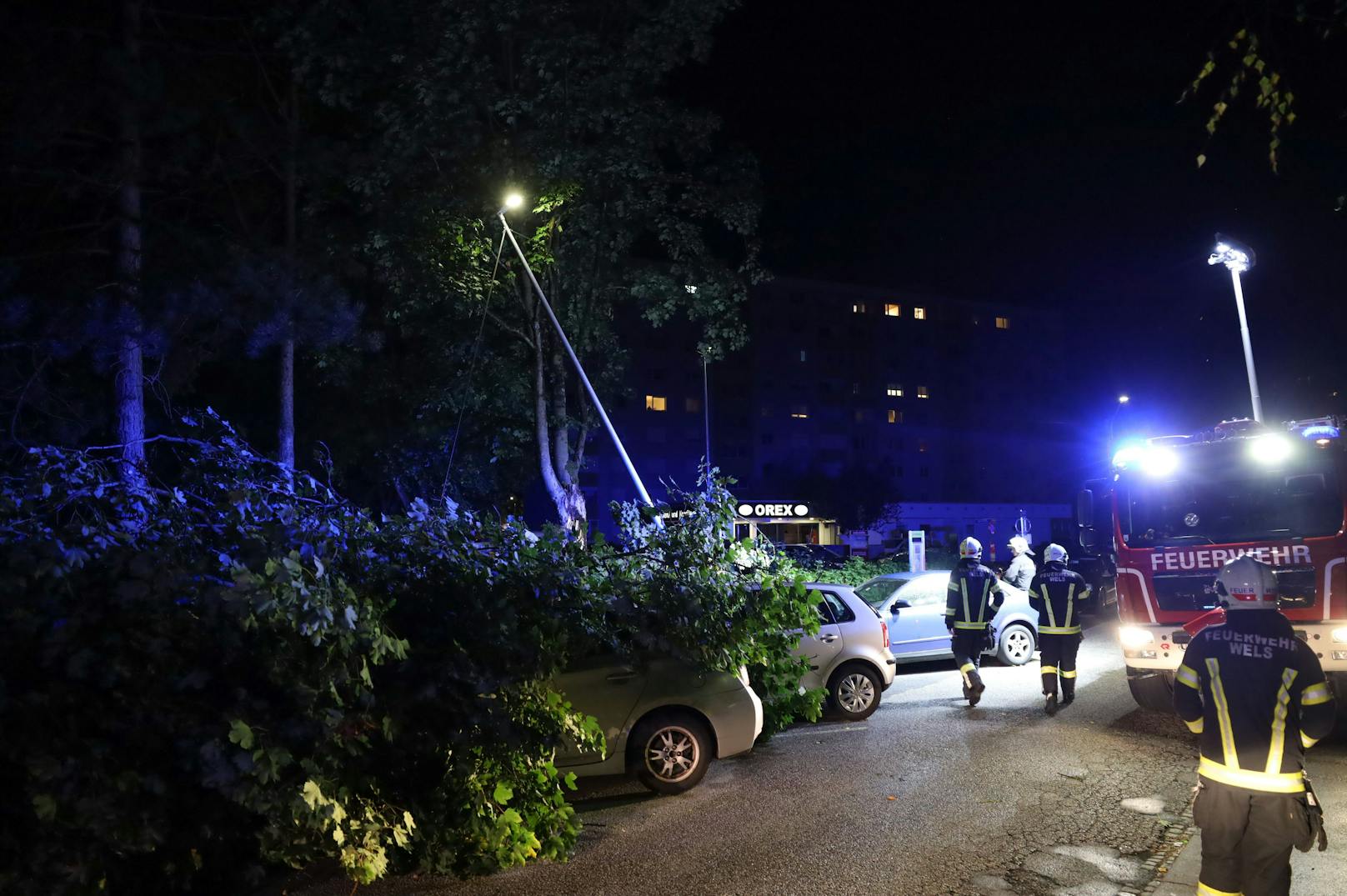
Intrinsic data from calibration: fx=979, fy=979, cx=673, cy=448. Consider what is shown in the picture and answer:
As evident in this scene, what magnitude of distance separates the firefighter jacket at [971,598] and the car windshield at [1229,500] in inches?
61.8

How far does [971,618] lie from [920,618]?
2676 millimetres

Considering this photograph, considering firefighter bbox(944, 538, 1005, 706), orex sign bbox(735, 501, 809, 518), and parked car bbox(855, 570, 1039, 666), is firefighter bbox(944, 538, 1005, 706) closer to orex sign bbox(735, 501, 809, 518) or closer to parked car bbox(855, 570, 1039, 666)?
parked car bbox(855, 570, 1039, 666)

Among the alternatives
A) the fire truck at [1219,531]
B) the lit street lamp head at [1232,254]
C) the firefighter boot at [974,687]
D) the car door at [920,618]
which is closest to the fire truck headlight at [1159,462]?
the fire truck at [1219,531]

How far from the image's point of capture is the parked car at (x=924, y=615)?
13.6 meters

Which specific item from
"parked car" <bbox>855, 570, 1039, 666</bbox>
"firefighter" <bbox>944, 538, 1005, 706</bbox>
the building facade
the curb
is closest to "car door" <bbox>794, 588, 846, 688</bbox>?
"firefighter" <bbox>944, 538, 1005, 706</bbox>

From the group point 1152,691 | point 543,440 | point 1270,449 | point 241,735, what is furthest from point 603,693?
point 543,440

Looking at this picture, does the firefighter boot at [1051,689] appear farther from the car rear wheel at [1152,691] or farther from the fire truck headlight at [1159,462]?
the fire truck headlight at [1159,462]

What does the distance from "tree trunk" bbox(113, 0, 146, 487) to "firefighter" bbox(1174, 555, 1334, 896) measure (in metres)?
14.6

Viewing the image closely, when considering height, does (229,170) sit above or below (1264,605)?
above

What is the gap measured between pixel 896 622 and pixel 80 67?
14.9 metres

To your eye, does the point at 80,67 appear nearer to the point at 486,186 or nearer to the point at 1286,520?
the point at 486,186

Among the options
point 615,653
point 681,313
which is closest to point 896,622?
point 615,653

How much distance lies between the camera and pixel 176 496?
5.71 metres

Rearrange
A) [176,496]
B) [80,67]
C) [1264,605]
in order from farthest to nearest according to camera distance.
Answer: [80,67]
[176,496]
[1264,605]
